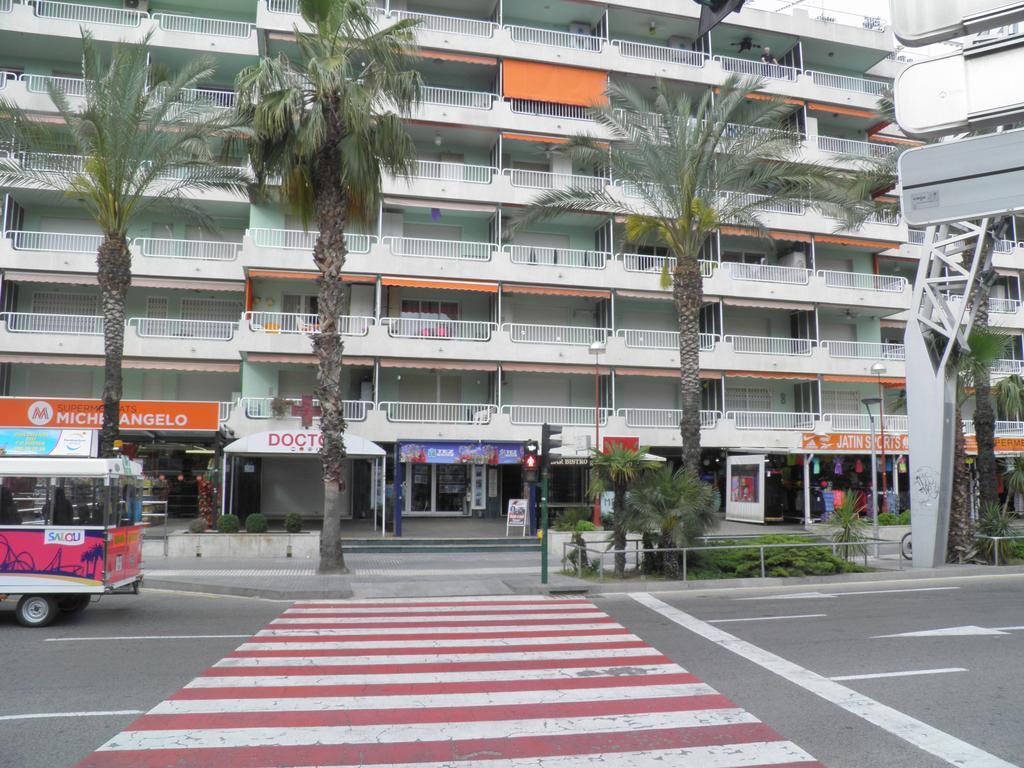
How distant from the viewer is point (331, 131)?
60.5 feet

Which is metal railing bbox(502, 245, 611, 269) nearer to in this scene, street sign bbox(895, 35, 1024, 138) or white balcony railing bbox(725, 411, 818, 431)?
white balcony railing bbox(725, 411, 818, 431)

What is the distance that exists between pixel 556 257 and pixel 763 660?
80.8 feet

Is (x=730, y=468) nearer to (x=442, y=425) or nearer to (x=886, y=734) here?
(x=442, y=425)

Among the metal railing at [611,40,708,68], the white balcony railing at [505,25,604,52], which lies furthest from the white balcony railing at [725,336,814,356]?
the white balcony railing at [505,25,604,52]

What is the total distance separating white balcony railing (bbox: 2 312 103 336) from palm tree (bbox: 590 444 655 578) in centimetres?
2113

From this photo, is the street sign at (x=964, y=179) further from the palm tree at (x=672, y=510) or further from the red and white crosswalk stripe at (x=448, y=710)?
the palm tree at (x=672, y=510)

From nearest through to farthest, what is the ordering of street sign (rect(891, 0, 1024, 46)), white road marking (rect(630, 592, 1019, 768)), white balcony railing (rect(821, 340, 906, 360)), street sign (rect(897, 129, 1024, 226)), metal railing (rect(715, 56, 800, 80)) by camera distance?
street sign (rect(891, 0, 1024, 46)) < street sign (rect(897, 129, 1024, 226)) < white road marking (rect(630, 592, 1019, 768)) < white balcony railing (rect(821, 340, 906, 360)) < metal railing (rect(715, 56, 800, 80))

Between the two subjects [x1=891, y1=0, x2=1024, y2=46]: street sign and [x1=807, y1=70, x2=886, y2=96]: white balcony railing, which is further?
[x1=807, y1=70, x2=886, y2=96]: white balcony railing

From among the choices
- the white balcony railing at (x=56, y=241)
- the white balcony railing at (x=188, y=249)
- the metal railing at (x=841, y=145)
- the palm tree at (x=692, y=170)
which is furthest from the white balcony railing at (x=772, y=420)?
the white balcony railing at (x=56, y=241)

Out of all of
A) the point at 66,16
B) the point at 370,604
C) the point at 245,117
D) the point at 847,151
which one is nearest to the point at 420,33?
the point at 66,16

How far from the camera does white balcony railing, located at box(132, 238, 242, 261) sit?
29.8 metres

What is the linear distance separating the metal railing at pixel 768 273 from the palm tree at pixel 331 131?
740 inches

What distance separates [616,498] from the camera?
1723cm

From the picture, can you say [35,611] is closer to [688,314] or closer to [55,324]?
[688,314]
